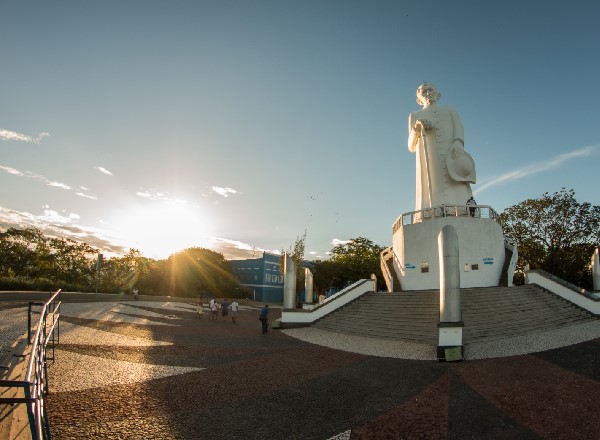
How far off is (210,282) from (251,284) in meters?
11.7

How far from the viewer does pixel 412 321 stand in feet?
55.5

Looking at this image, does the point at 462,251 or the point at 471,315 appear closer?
the point at 471,315

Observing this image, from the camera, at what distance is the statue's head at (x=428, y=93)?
1116 inches

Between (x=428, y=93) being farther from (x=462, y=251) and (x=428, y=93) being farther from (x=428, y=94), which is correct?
(x=462, y=251)

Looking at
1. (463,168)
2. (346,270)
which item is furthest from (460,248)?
(346,270)

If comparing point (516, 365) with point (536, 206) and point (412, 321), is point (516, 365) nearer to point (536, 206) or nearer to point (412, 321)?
point (412, 321)

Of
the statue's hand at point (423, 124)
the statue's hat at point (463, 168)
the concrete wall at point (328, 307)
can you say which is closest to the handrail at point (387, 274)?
the concrete wall at point (328, 307)

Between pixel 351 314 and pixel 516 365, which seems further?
pixel 351 314

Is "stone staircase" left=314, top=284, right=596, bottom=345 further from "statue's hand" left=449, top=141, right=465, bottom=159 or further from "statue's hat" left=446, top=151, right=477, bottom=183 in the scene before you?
"statue's hand" left=449, top=141, right=465, bottom=159

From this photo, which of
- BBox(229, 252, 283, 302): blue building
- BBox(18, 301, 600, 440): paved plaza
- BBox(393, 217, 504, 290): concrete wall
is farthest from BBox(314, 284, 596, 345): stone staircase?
BBox(229, 252, 283, 302): blue building

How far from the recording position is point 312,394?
8008 millimetres

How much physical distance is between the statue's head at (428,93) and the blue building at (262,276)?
134ft

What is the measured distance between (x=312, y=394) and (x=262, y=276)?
5525 cm

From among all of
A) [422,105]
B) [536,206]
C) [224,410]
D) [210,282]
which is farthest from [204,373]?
[210,282]
